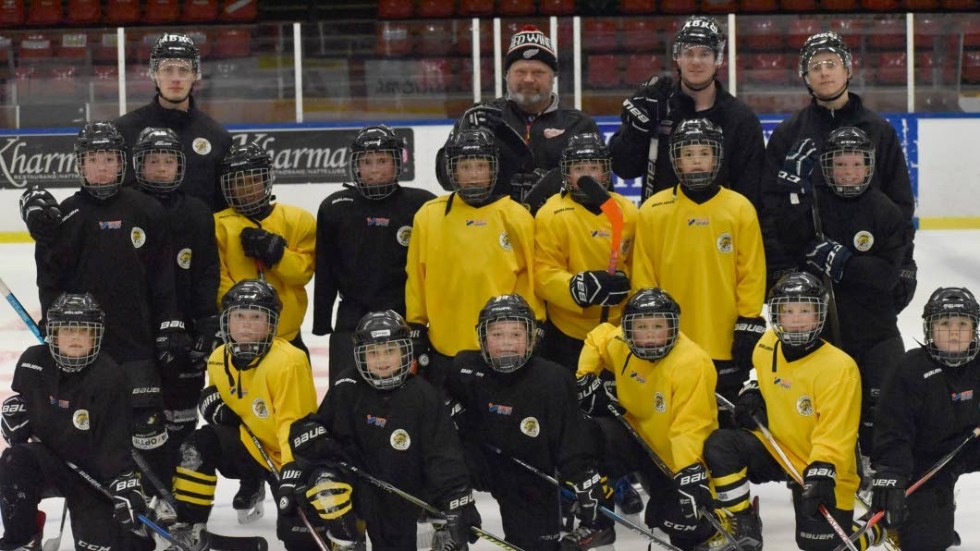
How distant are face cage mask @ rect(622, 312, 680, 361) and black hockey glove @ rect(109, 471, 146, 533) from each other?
1.34 meters

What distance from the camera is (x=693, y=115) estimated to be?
4605 millimetres

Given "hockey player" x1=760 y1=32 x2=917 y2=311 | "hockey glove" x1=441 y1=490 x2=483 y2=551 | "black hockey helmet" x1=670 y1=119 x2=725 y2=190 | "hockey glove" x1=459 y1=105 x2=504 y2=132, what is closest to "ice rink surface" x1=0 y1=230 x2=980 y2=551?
"hockey glove" x1=441 y1=490 x2=483 y2=551

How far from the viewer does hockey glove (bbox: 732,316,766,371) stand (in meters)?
4.22

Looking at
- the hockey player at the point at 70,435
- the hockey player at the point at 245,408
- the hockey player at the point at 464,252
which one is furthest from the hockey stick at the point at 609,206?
the hockey player at the point at 70,435

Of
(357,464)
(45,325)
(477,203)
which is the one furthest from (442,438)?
(45,325)

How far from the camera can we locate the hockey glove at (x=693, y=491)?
381 cm

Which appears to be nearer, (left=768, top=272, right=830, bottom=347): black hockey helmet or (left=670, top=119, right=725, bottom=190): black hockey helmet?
(left=768, top=272, right=830, bottom=347): black hockey helmet

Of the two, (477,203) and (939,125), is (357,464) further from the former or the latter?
(939,125)

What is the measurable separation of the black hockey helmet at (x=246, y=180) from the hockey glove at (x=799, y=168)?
1.55 metres

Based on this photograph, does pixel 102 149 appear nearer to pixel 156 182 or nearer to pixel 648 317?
pixel 156 182

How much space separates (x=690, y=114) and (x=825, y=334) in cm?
81

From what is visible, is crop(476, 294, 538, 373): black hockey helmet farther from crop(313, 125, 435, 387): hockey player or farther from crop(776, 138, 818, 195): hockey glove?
crop(776, 138, 818, 195): hockey glove

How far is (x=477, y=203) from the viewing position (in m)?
4.31

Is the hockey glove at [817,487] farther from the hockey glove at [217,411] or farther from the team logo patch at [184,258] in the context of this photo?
the team logo patch at [184,258]
